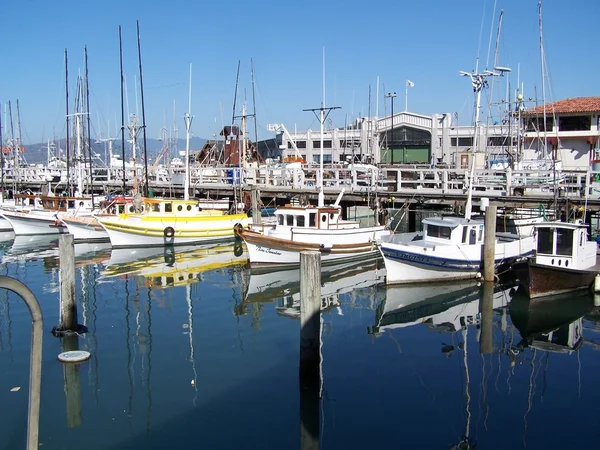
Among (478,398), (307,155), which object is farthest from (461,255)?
(307,155)

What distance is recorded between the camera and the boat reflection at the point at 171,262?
2403cm

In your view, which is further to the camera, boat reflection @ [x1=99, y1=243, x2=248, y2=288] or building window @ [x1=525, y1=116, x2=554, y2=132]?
building window @ [x1=525, y1=116, x2=554, y2=132]

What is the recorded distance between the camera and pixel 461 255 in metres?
21.5

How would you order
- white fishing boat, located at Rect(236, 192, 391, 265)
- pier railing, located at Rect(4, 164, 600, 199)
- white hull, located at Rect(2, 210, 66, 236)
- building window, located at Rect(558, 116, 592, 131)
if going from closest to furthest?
white fishing boat, located at Rect(236, 192, 391, 265)
pier railing, located at Rect(4, 164, 600, 199)
white hull, located at Rect(2, 210, 66, 236)
building window, located at Rect(558, 116, 592, 131)

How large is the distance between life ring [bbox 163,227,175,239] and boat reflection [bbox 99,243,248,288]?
0.61 metres

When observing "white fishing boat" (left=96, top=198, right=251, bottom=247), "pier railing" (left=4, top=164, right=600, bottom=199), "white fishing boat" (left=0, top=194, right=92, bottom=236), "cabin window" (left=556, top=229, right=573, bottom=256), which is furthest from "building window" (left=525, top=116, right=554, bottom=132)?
"white fishing boat" (left=0, top=194, right=92, bottom=236)

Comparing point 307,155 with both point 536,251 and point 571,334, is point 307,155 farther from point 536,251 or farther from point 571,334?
point 571,334

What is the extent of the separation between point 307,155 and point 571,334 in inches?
1936

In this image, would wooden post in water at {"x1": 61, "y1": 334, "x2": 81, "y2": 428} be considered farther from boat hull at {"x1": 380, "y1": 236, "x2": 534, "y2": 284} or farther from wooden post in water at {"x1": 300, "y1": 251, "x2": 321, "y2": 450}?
boat hull at {"x1": 380, "y1": 236, "x2": 534, "y2": 284}

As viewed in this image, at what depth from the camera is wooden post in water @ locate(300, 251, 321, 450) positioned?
11.0 metres

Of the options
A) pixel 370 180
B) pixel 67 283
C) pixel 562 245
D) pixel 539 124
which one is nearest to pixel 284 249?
pixel 370 180

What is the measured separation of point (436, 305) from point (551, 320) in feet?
11.7

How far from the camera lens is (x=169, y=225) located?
32031mm

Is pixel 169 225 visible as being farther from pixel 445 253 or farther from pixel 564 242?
pixel 564 242
